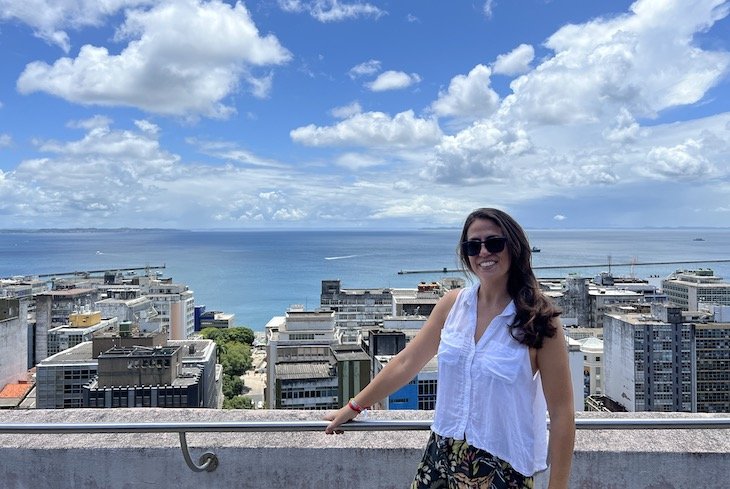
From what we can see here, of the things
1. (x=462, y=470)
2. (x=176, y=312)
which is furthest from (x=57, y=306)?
(x=462, y=470)

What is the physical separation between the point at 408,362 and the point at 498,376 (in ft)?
1.21

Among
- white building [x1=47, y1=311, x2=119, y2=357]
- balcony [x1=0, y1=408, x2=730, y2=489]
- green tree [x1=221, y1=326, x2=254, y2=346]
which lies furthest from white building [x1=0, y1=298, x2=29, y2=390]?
balcony [x1=0, y1=408, x2=730, y2=489]

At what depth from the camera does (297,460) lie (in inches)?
77.0

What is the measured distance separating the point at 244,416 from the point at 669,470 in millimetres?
1473

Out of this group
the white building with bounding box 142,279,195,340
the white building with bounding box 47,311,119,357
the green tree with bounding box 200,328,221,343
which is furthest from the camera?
the white building with bounding box 142,279,195,340

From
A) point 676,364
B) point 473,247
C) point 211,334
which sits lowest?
point 211,334

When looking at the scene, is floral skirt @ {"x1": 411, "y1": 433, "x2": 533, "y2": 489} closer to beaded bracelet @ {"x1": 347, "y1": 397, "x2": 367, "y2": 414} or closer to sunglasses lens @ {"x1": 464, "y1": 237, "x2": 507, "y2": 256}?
beaded bracelet @ {"x1": 347, "y1": 397, "x2": 367, "y2": 414}

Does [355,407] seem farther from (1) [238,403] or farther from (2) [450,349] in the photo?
(1) [238,403]

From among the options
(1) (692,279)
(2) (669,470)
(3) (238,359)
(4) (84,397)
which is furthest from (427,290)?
(2) (669,470)

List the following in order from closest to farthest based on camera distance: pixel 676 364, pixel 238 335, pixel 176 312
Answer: pixel 676 364
pixel 238 335
pixel 176 312

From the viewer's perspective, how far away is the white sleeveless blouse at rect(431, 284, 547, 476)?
54.1 inches

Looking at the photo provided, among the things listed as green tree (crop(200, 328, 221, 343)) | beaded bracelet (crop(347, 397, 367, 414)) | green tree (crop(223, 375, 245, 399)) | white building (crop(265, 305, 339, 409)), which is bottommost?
green tree (crop(223, 375, 245, 399))

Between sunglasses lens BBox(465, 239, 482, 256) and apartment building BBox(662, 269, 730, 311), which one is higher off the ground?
sunglasses lens BBox(465, 239, 482, 256)

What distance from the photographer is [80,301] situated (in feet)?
112
